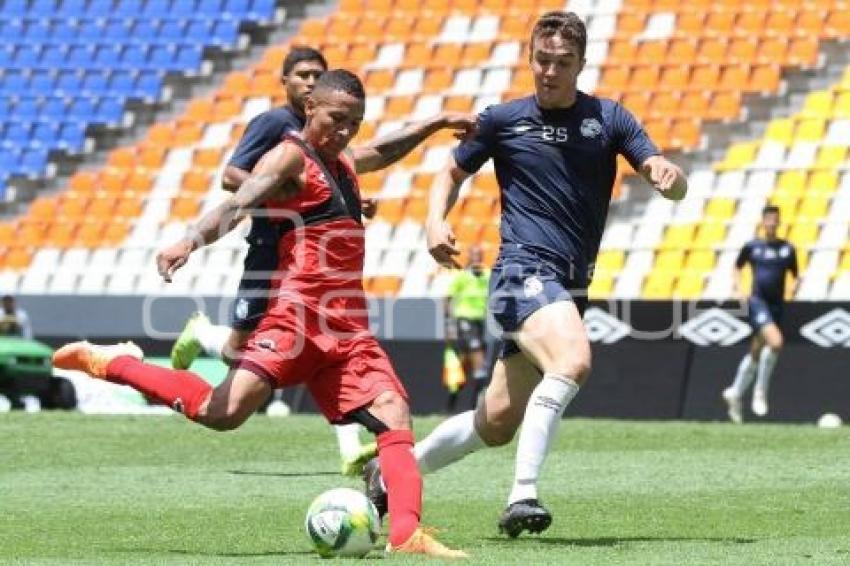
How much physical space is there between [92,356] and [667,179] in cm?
265

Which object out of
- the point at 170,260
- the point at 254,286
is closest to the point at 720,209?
the point at 254,286

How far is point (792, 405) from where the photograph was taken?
19.3 metres

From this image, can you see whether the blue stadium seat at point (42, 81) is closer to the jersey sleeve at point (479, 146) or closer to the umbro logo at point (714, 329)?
the umbro logo at point (714, 329)

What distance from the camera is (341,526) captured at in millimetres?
7734

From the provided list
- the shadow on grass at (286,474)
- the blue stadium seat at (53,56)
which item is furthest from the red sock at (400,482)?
the blue stadium seat at (53,56)

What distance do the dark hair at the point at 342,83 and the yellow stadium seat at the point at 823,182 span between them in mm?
14659

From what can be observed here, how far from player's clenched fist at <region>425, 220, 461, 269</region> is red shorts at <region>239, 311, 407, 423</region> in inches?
18.9

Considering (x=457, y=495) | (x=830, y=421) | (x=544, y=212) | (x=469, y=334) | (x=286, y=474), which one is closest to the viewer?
(x=544, y=212)

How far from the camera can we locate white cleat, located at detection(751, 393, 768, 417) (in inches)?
752

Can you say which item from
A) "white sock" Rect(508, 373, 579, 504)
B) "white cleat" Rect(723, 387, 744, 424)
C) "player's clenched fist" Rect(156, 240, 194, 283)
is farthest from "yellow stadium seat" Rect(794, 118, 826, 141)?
"player's clenched fist" Rect(156, 240, 194, 283)

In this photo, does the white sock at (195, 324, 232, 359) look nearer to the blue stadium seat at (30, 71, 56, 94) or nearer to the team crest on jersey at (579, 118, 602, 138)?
the team crest on jersey at (579, 118, 602, 138)

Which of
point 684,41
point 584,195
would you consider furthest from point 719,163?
point 584,195

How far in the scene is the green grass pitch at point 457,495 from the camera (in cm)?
810

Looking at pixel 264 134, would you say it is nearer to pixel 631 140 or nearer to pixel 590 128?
pixel 590 128
